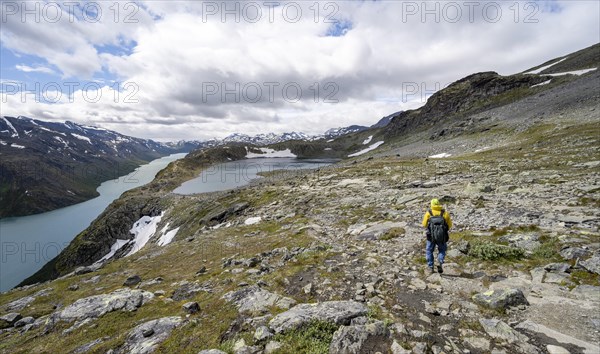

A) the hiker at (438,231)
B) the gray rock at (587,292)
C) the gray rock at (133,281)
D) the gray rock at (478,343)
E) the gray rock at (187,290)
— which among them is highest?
the hiker at (438,231)

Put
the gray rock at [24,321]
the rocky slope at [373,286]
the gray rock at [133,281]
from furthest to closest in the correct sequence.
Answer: the gray rock at [133,281] < the gray rock at [24,321] < the rocky slope at [373,286]

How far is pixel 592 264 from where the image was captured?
31.6 feet

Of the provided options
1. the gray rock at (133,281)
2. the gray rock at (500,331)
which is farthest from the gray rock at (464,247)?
the gray rock at (133,281)

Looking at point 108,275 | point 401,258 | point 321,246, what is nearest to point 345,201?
point 321,246

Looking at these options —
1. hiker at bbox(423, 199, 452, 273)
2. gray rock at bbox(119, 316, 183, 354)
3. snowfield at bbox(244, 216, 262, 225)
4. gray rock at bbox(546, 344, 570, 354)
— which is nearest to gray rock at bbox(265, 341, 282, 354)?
gray rock at bbox(119, 316, 183, 354)

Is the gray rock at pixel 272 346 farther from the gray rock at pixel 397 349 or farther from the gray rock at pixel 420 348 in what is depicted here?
the gray rock at pixel 420 348

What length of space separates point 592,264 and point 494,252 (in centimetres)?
282

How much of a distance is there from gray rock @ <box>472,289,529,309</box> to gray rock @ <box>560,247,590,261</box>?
12.7 feet

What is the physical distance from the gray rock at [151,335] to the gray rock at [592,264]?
1467 cm

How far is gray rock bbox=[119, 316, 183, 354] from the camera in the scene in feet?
30.7

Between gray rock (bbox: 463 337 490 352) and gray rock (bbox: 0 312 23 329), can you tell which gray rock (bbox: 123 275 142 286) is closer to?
gray rock (bbox: 0 312 23 329)

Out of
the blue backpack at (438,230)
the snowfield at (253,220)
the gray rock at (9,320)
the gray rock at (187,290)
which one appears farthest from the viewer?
the snowfield at (253,220)

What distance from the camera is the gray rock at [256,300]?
1022cm

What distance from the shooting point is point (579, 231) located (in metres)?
12.3
